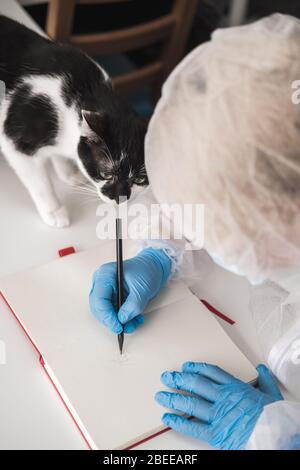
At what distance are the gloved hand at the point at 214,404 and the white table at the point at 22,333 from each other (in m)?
0.03

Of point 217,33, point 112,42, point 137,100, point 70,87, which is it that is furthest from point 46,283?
point 137,100

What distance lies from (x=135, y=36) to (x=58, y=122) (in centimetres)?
68

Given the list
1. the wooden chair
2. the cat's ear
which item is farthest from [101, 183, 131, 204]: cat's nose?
the wooden chair

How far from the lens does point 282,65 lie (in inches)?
27.7

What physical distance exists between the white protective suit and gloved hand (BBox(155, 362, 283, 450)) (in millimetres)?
34

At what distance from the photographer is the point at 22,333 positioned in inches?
37.7

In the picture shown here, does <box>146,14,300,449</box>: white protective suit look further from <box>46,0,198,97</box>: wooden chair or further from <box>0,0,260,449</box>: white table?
<box>46,0,198,97</box>: wooden chair

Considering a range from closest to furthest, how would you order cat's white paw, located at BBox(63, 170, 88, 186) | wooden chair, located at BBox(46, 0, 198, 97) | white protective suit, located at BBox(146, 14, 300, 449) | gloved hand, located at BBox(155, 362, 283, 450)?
white protective suit, located at BBox(146, 14, 300, 449)
gloved hand, located at BBox(155, 362, 283, 450)
cat's white paw, located at BBox(63, 170, 88, 186)
wooden chair, located at BBox(46, 0, 198, 97)

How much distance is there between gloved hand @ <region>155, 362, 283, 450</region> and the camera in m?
0.82

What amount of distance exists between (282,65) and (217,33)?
0.42 ft

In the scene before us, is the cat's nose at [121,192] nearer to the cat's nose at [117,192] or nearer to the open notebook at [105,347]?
the cat's nose at [117,192]

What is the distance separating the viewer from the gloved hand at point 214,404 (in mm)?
824

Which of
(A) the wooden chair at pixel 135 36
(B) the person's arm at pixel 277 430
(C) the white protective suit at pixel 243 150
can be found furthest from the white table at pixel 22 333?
(A) the wooden chair at pixel 135 36

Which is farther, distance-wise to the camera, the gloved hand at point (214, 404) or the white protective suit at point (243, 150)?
the gloved hand at point (214, 404)
